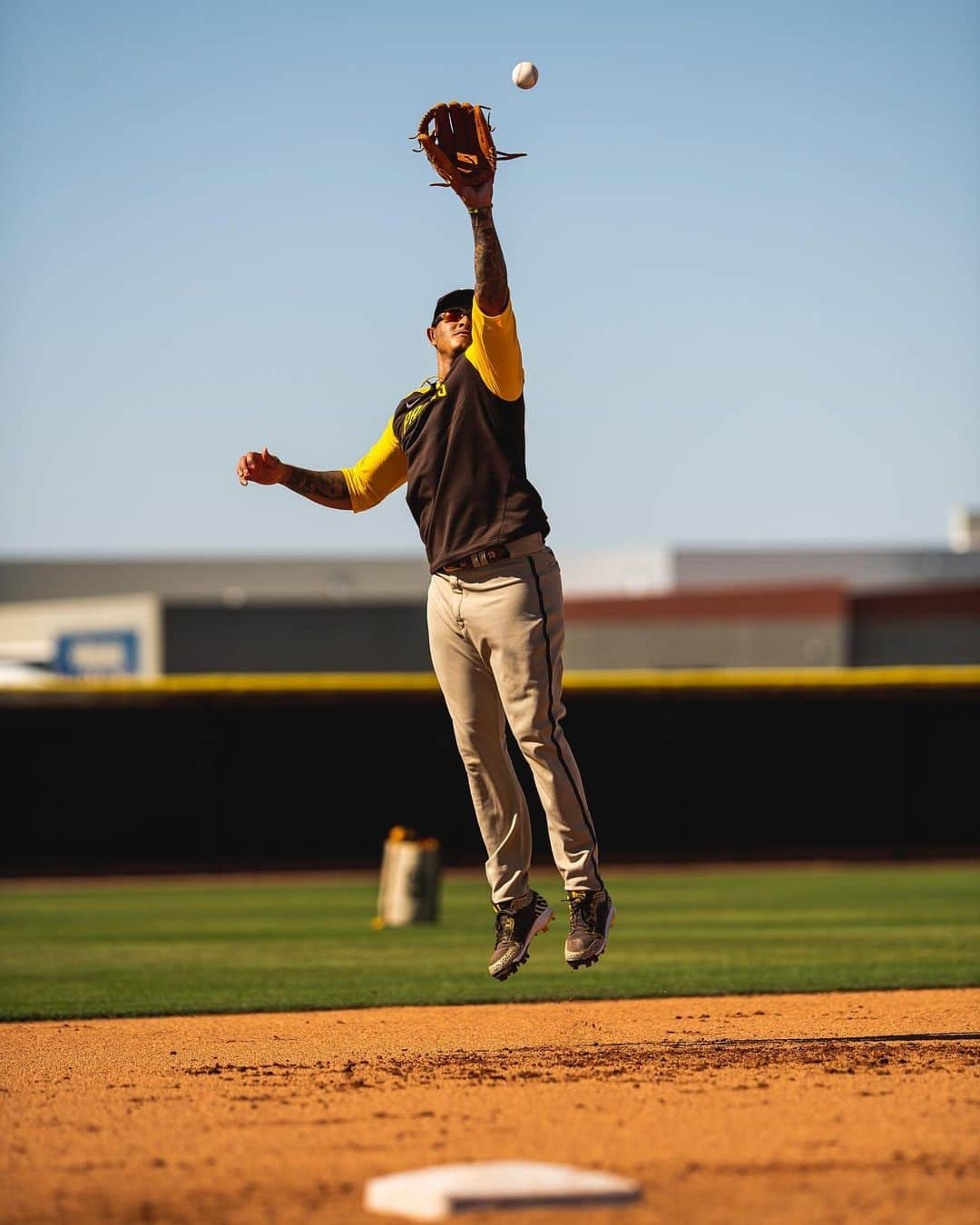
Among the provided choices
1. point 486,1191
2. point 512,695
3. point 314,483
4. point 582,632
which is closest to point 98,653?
point 582,632

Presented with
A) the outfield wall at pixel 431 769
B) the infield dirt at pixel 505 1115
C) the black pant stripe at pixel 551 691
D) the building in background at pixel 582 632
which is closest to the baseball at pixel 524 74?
the black pant stripe at pixel 551 691

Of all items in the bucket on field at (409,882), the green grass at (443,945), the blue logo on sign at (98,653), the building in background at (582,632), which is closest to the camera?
the green grass at (443,945)

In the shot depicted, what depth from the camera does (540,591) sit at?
6.54m

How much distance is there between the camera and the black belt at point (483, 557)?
6.51m

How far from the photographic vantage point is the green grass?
31.7ft

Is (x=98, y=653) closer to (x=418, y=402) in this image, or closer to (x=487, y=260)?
(x=418, y=402)

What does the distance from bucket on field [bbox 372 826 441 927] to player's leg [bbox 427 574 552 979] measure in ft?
24.5

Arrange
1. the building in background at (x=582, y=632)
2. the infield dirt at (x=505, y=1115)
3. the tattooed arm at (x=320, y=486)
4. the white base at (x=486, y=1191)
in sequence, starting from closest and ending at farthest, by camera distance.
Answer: the white base at (x=486, y=1191), the infield dirt at (x=505, y=1115), the tattooed arm at (x=320, y=486), the building in background at (x=582, y=632)

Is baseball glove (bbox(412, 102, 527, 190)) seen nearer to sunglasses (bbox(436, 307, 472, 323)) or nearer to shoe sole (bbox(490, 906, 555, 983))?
sunglasses (bbox(436, 307, 472, 323))

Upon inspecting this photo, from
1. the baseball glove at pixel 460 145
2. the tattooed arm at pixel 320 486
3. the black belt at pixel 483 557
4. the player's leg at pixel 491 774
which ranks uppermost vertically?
the baseball glove at pixel 460 145

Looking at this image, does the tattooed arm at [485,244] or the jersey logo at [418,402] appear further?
the jersey logo at [418,402]

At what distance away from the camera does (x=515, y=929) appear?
267 inches

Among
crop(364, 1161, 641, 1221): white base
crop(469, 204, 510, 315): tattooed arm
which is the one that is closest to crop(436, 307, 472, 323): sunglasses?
crop(469, 204, 510, 315): tattooed arm

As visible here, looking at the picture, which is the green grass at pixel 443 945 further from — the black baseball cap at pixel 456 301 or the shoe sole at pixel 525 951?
the black baseball cap at pixel 456 301
